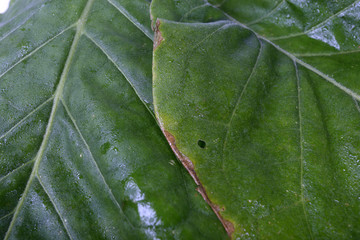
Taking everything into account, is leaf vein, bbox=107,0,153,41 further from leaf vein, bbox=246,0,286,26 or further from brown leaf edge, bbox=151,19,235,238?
brown leaf edge, bbox=151,19,235,238

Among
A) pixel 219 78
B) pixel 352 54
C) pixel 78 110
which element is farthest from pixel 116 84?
pixel 352 54

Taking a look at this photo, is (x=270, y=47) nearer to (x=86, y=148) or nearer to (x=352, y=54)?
(x=352, y=54)

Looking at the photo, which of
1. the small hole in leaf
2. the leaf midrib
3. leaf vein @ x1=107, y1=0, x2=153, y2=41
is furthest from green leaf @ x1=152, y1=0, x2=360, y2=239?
the leaf midrib

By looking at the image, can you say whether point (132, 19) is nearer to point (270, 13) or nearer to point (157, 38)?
point (157, 38)

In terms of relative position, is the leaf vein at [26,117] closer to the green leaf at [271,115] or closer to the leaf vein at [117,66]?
the leaf vein at [117,66]

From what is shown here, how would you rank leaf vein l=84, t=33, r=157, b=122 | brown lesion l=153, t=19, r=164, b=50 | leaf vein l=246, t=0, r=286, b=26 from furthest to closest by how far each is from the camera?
leaf vein l=246, t=0, r=286, b=26
leaf vein l=84, t=33, r=157, b=122
brown lesion l=153, t=19, r=164, b=50

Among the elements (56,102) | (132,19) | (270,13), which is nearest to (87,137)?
(56,102)
